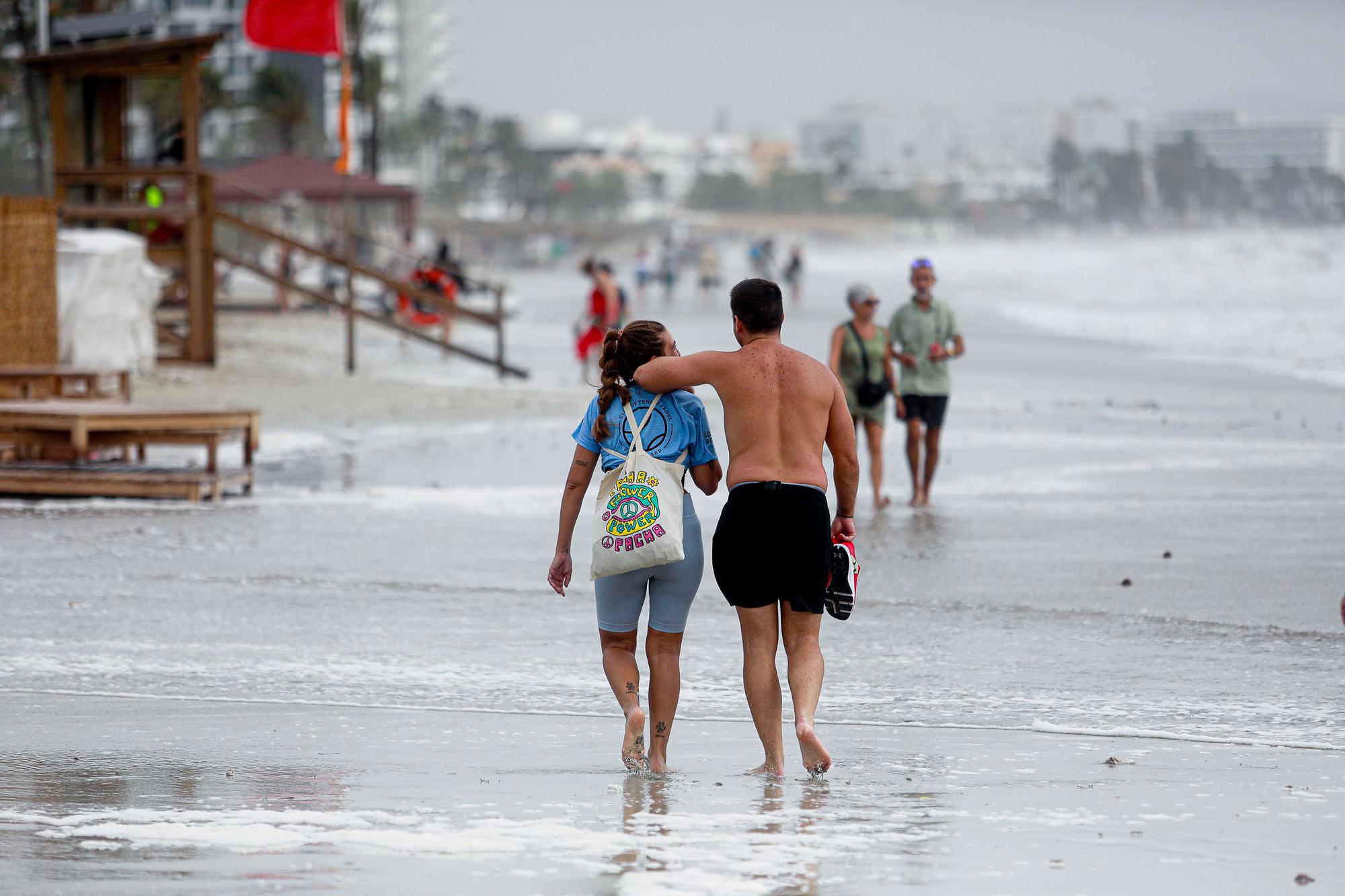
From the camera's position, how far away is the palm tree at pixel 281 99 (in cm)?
6888

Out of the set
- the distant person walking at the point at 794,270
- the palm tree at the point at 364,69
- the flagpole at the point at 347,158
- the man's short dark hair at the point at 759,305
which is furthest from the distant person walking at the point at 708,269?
the man's short dark hair at the point at 759,305

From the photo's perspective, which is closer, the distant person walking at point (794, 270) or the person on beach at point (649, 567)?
the person on beach at point (649, 567)

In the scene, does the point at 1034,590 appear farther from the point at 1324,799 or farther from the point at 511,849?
the point at 511,849

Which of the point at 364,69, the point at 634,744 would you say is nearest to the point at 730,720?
the point at 634,744

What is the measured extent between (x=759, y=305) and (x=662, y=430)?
0.50m

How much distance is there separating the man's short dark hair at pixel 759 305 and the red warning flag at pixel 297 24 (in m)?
18.6

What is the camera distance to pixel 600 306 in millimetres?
21500

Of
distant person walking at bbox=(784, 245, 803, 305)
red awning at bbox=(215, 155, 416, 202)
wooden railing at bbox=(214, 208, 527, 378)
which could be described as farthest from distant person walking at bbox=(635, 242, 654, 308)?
wooden railing at bbox=(214, 208, 527, 378)

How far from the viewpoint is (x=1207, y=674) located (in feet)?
23.8

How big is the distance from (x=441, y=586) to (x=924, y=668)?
3.02 metres

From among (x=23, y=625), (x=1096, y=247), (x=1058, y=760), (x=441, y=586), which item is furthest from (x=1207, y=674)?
(x=1096, y=247)

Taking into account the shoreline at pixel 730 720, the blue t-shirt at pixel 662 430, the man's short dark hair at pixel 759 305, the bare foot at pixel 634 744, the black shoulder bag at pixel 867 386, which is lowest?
the shoreline at pixel 730 720

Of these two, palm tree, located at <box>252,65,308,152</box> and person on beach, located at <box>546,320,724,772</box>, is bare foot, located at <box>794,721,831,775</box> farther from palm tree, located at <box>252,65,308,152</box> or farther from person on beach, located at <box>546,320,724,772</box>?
palm tree, located at <box>252,65,308,152</box>

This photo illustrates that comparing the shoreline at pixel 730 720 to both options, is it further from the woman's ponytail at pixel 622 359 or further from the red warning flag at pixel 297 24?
the red warning flag at pixel 297 24
